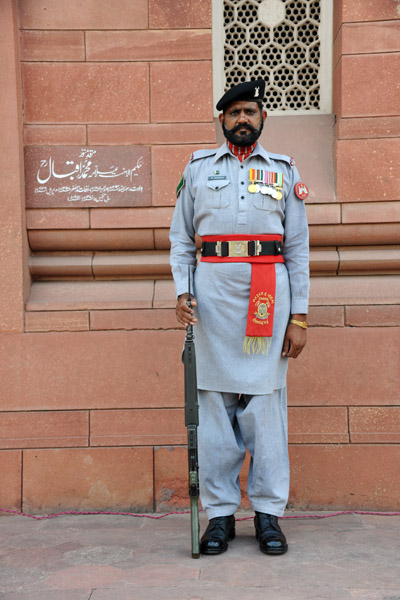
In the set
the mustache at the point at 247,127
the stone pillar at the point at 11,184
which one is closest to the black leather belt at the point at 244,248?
the mustache at the point at 247,127

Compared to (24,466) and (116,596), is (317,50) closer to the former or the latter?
(24,466)

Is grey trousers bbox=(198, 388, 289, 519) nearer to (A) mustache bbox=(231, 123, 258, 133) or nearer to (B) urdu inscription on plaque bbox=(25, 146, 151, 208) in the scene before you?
(A) mustache bbox=(231, 123, 258, 133)

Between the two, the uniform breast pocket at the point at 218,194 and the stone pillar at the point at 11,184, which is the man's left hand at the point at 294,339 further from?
the stone pillar at the point at 11,184

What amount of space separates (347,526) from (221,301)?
4.35 feet

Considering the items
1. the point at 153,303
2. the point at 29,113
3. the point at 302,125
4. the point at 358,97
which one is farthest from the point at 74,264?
the point at 358,97

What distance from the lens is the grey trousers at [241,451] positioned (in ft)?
11.0

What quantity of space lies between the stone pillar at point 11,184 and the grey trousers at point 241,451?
1306 mm

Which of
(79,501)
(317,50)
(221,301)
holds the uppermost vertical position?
(317,50)

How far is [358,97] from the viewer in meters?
4.14

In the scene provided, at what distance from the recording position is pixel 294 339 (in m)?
3.38

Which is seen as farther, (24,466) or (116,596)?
(24,466)

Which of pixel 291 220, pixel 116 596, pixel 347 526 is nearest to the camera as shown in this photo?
pixel 116 596

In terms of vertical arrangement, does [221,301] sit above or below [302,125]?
below

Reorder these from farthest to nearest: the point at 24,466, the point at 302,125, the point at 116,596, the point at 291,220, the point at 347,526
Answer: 1. the point at 302,125
2. the point at 24,466
3. the point at 347,526
4. the point at 291,220
5. the point at 116,596
